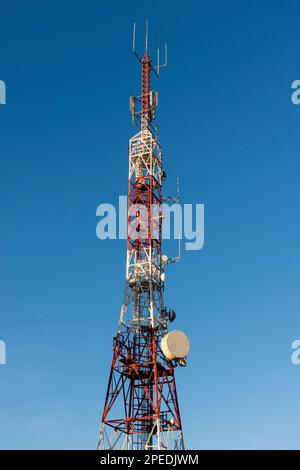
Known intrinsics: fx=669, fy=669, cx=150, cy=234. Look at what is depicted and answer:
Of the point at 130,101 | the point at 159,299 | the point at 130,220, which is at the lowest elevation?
the point at 159,299

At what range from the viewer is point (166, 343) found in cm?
7338

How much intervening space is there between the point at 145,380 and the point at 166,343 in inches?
202

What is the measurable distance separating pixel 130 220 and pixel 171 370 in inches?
741

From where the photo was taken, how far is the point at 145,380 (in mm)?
74750

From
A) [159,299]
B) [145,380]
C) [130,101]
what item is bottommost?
[145,380]

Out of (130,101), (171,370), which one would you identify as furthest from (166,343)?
(130,101)

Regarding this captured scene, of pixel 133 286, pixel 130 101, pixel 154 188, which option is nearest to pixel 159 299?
pixel 133 286
